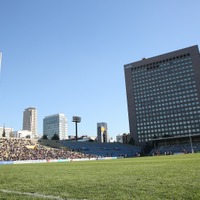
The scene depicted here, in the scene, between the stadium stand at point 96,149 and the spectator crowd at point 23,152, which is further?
the stadium stand at point 96,149

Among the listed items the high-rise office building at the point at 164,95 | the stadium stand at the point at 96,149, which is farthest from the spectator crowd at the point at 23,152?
the high-rise office building at the point at 164,95

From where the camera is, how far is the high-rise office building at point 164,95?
153000mm

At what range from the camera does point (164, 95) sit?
163 meters

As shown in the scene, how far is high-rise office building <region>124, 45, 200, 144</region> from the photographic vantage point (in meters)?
153

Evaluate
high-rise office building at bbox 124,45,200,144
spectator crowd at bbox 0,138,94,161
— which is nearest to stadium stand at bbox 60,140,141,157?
spectator crowd at bbox 0,138,94,161

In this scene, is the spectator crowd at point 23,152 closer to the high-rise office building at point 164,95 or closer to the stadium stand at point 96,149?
the stadium stand at point 96,149

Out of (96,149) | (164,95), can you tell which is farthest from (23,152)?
(164,95)

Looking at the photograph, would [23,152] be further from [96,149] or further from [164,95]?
[164,95]

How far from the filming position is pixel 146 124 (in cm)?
16475

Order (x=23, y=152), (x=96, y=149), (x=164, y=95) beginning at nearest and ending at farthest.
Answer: (x=23, y=152), (x=96, y=149), (x=164, y=95)

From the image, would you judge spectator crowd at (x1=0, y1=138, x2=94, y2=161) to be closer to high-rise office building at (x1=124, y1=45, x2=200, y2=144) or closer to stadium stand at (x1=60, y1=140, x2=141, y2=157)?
stadium stand at (x1=60, y1=140, x2=141, y2=157)

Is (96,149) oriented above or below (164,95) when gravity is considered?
below

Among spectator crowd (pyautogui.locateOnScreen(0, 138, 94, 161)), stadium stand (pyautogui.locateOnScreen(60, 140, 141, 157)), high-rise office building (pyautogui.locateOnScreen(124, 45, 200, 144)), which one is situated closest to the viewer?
spectator crowd (pyautogui.locateOnScreen(0, 138, 94, 161))

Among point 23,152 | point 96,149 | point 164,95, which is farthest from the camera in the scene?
point 164,95
